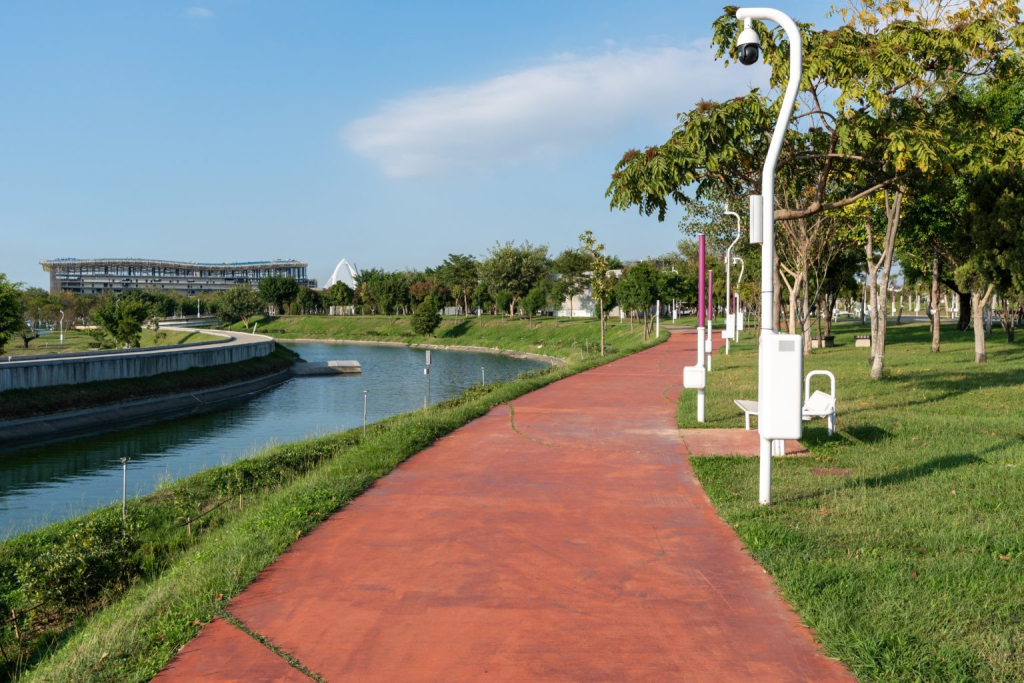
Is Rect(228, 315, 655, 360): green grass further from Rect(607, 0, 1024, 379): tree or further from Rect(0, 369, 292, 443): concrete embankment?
Rect(607, 0, 1024, 379): tree

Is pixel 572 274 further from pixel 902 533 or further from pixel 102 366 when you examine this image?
pixel 902 533

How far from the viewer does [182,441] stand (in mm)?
25547

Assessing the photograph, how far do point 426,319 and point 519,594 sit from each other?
7871 centimetres

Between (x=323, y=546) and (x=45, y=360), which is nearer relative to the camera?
(x=323, y=546)

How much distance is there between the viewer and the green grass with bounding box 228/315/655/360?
6316 centimetres

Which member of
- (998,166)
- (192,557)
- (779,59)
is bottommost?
(192,557)

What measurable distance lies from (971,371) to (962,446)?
1319 cm

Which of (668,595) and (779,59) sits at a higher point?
(779,59)

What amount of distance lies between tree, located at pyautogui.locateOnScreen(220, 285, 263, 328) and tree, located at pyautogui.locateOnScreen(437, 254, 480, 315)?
27.2 metres

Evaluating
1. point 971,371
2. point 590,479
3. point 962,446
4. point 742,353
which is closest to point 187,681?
point 590,479

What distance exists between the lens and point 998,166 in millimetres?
14773

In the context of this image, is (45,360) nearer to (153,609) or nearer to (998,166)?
(153,609)

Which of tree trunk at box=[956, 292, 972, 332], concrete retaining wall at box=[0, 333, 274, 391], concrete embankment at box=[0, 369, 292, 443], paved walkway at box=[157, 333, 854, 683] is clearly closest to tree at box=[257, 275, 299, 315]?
concrete retaining wall at box=[0, 333, 274, 391]

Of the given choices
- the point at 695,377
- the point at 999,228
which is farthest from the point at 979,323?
the point at 695,377
